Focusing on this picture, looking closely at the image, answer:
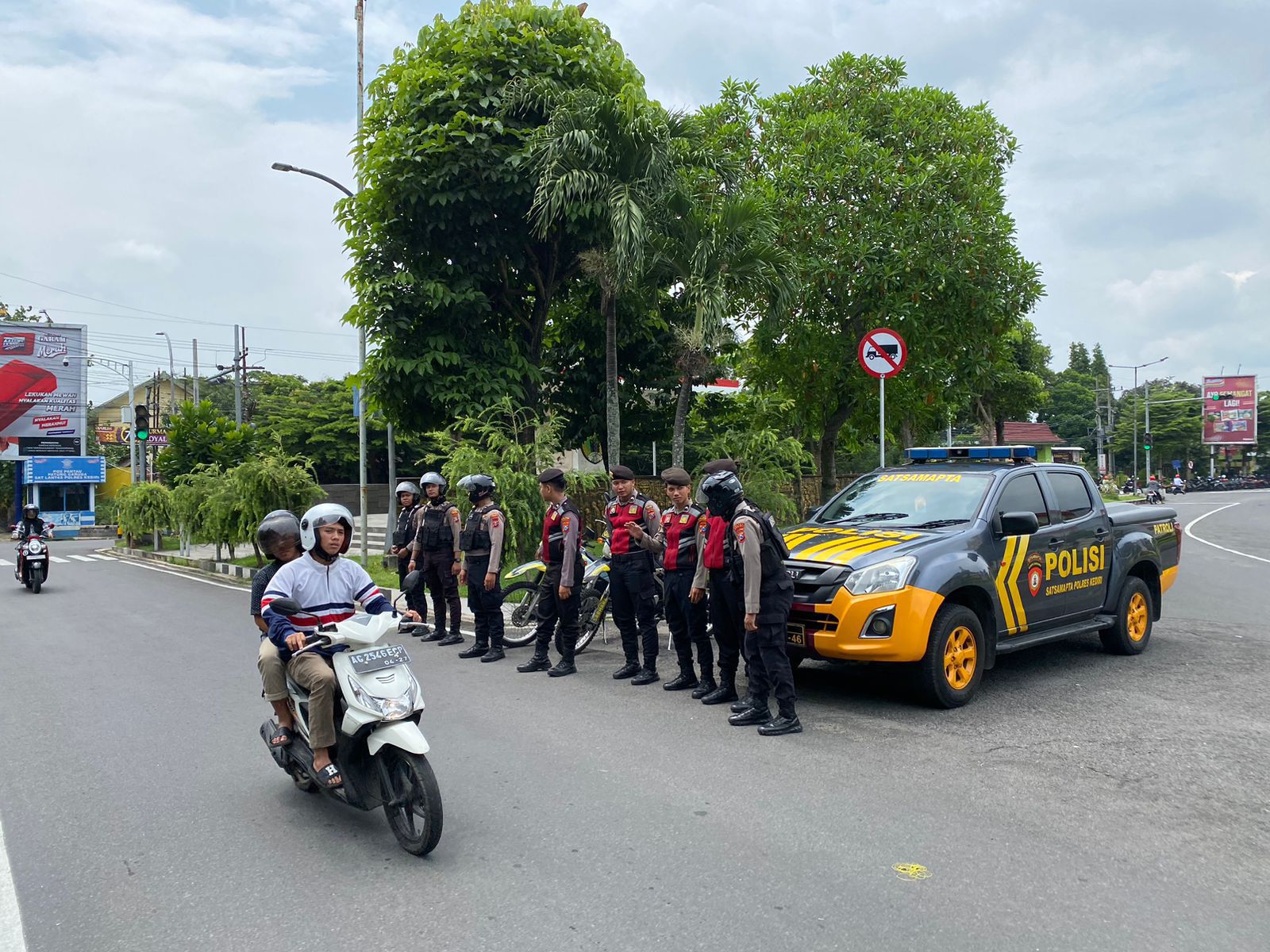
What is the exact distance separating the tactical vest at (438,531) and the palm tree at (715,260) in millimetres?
5245

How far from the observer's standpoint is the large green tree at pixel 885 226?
16.5 m

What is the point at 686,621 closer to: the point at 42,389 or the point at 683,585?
the point at 683,585

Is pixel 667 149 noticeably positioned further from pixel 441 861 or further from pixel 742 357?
pixel 441 861

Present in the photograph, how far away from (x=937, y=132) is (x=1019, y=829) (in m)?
15.5

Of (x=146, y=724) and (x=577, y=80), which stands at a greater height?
(x=577, y=80)

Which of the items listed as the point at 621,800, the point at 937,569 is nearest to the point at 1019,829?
the point at 621,800

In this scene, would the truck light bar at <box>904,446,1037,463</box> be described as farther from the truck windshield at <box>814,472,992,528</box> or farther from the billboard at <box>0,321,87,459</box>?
the billboard at <box>0,321,87,459</box>

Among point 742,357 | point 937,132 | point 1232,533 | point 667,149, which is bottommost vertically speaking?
point 1232,533

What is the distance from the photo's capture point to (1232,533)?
27.7 m

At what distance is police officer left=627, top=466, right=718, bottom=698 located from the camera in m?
7.71

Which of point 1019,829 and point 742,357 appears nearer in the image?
point 1019,829

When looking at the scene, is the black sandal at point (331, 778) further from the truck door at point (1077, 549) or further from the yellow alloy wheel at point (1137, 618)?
the yellow alloy wheel at point (1137, 618)

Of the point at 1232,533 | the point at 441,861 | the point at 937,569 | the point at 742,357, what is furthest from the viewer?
the point at 1232,533

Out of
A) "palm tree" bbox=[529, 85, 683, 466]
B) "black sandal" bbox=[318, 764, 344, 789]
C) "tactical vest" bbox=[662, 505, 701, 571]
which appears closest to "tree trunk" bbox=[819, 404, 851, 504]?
"palm tree" bbox=[529, 85, 683, 466]
